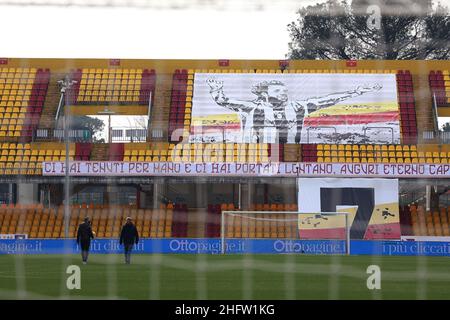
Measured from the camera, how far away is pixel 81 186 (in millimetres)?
46531

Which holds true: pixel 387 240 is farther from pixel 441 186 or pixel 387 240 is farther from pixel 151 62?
pixel 151 62

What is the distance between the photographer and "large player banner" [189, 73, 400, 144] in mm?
46125

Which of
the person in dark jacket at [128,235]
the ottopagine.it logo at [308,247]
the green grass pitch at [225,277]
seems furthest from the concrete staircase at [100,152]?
the person in dark jacket at [128,235]

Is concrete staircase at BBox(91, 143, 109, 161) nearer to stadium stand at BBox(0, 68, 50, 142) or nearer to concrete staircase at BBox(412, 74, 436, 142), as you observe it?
stadium stand at BBox(0, 68, 50, 142)

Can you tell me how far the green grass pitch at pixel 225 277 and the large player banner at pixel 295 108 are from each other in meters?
9.37

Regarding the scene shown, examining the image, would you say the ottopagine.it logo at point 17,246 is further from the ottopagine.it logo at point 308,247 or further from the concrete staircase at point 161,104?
the ottopagine.it logo at point 308,247

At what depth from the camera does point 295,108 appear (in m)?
46.9

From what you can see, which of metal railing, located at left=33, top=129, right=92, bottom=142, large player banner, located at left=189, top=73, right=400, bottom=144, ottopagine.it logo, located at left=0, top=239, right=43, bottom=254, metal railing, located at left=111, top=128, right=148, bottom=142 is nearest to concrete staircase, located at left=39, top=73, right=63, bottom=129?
metal railing, located at left=33, top=129, right=92, bottom=142

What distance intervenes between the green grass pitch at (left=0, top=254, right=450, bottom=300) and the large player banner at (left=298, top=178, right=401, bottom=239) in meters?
5.15

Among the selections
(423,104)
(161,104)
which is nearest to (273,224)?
(161,104)

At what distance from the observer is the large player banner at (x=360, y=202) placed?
1682 inches

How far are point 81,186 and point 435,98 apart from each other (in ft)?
49.4

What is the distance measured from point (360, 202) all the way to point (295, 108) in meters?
5.71
